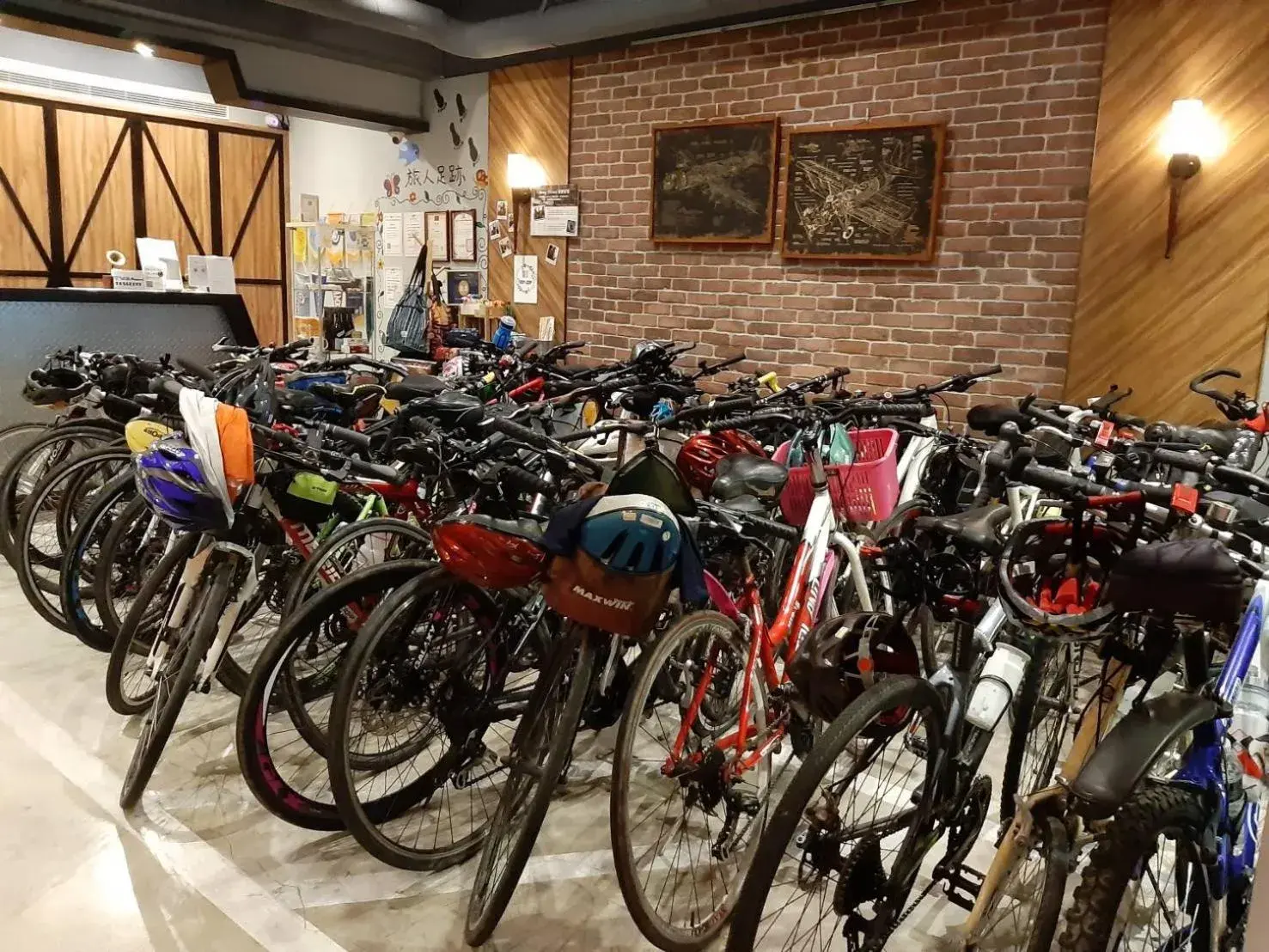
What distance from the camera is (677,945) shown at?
1.90 meters

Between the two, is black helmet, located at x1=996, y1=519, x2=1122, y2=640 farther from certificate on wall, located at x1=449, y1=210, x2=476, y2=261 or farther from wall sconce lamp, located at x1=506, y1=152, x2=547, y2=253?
certificate on wall, located at x1=449, y1=210, x2=476, y2=261

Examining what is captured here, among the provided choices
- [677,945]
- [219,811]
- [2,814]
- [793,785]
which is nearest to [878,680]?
[793,785]

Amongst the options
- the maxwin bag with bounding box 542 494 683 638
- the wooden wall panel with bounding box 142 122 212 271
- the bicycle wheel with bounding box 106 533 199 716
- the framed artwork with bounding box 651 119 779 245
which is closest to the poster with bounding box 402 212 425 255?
the framed artwork with bounding box 651 119 779 245

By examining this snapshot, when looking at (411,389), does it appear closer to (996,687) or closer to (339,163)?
(996,687)

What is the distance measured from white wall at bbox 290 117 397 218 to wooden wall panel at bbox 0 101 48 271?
6.73ft

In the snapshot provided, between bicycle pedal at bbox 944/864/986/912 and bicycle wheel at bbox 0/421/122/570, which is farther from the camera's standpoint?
bicycle wheel at bbox 0/421/122/570

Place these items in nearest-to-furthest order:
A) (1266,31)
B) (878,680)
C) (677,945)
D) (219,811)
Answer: (878,680) → (677,945) → (219,811) → (1266,31)

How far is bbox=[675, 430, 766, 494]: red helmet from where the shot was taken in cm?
249

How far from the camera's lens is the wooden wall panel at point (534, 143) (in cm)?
593

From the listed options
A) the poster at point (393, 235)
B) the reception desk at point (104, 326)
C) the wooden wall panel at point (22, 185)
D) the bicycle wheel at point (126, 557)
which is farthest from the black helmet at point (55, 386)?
the wooden wall panel at point (22, 185)

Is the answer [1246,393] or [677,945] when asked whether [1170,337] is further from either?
[677,945]

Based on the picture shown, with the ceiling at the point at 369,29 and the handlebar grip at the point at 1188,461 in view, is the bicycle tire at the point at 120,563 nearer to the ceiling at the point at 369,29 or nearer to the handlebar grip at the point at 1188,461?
the handlebar grip at the point at 1188,461

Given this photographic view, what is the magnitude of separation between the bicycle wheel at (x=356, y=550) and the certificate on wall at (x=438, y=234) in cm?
449

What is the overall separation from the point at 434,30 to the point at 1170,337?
4240 millimetres
